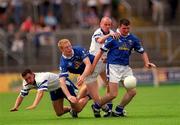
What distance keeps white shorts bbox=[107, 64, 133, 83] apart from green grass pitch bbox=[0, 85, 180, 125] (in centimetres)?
99

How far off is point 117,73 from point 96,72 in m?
1.10

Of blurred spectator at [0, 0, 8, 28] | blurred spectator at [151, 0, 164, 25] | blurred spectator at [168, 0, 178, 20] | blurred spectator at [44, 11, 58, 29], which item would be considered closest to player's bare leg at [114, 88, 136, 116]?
blurred spectator at [44, 11, 58, 29]

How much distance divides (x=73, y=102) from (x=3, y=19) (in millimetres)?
22216

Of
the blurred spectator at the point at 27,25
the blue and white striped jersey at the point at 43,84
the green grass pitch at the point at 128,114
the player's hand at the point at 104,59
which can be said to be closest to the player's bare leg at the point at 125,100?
the green grass pitch at the point at 128,114

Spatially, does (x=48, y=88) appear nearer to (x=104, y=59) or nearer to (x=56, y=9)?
(x=104, y=59)

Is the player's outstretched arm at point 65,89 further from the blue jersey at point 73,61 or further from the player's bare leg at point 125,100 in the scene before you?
the player's bare leg at point 125,100

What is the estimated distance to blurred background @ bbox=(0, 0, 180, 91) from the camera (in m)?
39.0

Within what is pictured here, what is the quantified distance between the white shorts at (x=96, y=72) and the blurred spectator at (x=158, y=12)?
21696 millimetres

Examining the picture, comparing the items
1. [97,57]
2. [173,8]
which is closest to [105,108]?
[97,57]

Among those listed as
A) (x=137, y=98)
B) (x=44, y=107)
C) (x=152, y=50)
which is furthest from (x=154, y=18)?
(x=44, y=107)

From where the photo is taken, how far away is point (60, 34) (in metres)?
39.0

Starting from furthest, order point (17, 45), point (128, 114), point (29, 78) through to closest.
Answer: point (17, 45), point (128, 114), point (29, 78)

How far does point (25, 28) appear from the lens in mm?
40469

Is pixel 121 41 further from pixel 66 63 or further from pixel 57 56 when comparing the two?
pixel 57 56
